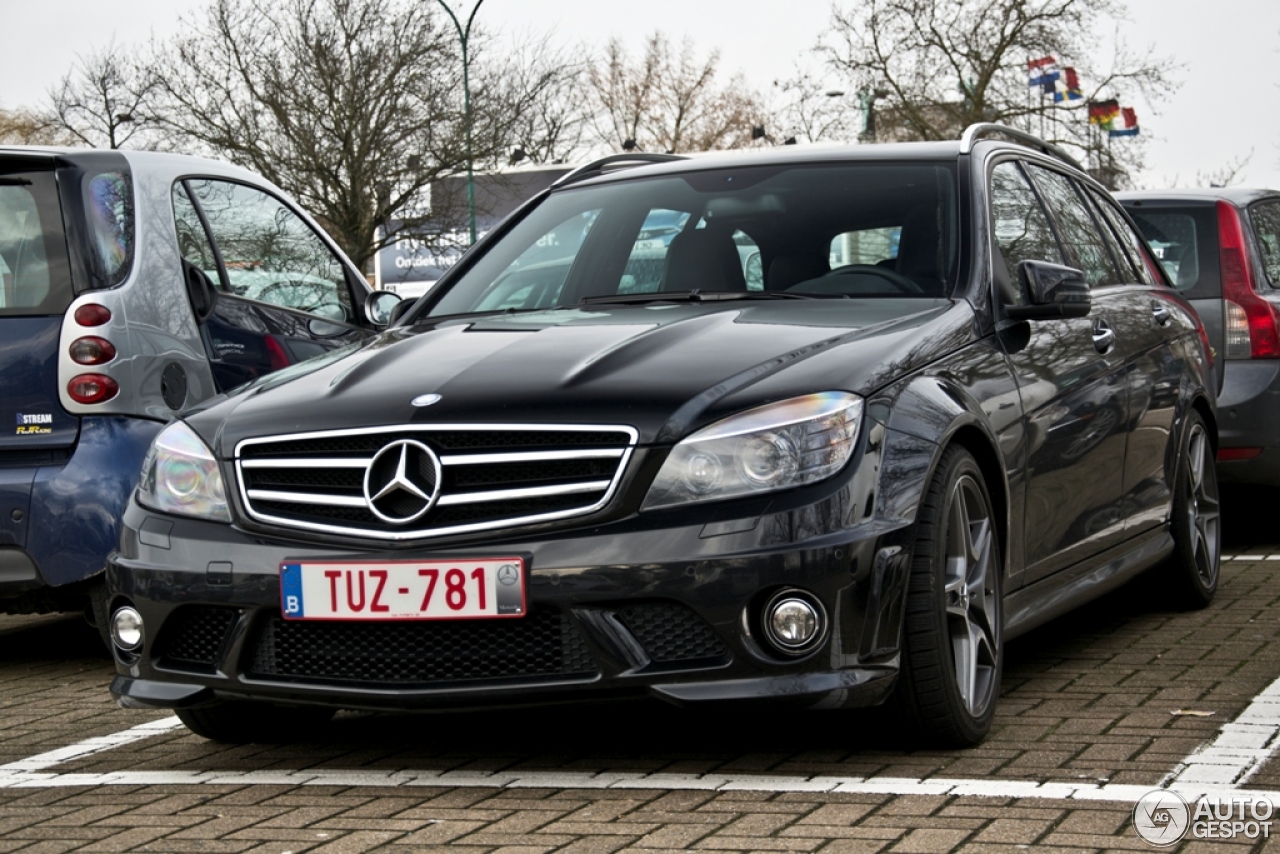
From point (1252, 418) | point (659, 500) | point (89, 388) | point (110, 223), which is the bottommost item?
point (1252, 418)

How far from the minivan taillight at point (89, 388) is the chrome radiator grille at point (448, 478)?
6.87 feet

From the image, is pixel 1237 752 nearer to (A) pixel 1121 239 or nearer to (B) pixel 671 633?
(B) pixel 671 633

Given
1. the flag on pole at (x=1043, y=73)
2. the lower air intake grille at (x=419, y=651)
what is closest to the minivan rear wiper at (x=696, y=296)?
the lower air intake grille at (x=419, y=651)

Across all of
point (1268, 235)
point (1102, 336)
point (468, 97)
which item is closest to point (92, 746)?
point (1102, 336)

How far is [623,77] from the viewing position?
61.9 m

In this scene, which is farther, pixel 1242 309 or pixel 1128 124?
pixel 1128 124

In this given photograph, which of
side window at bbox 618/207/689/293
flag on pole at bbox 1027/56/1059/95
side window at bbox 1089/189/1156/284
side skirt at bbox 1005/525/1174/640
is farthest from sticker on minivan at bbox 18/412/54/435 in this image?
flag on pole at bbox 1027/56/1059/95

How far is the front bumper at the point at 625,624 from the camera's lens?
404cm

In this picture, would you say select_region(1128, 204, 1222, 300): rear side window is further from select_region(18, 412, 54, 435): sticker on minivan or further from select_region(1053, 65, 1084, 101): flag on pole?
select_region(1053, 65, 1084, 101): flag on pole

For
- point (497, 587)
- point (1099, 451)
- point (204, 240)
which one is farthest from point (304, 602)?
point (204, 240)

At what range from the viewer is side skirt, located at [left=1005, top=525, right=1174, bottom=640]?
514cm

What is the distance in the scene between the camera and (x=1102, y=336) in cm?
599

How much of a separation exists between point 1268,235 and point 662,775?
19.9 ft

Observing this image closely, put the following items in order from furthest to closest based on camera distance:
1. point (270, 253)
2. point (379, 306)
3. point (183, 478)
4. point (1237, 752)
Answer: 1. point (270, 253)
2. point (379, 306)
3. point (183, 478)
4. point (1237, 752)
